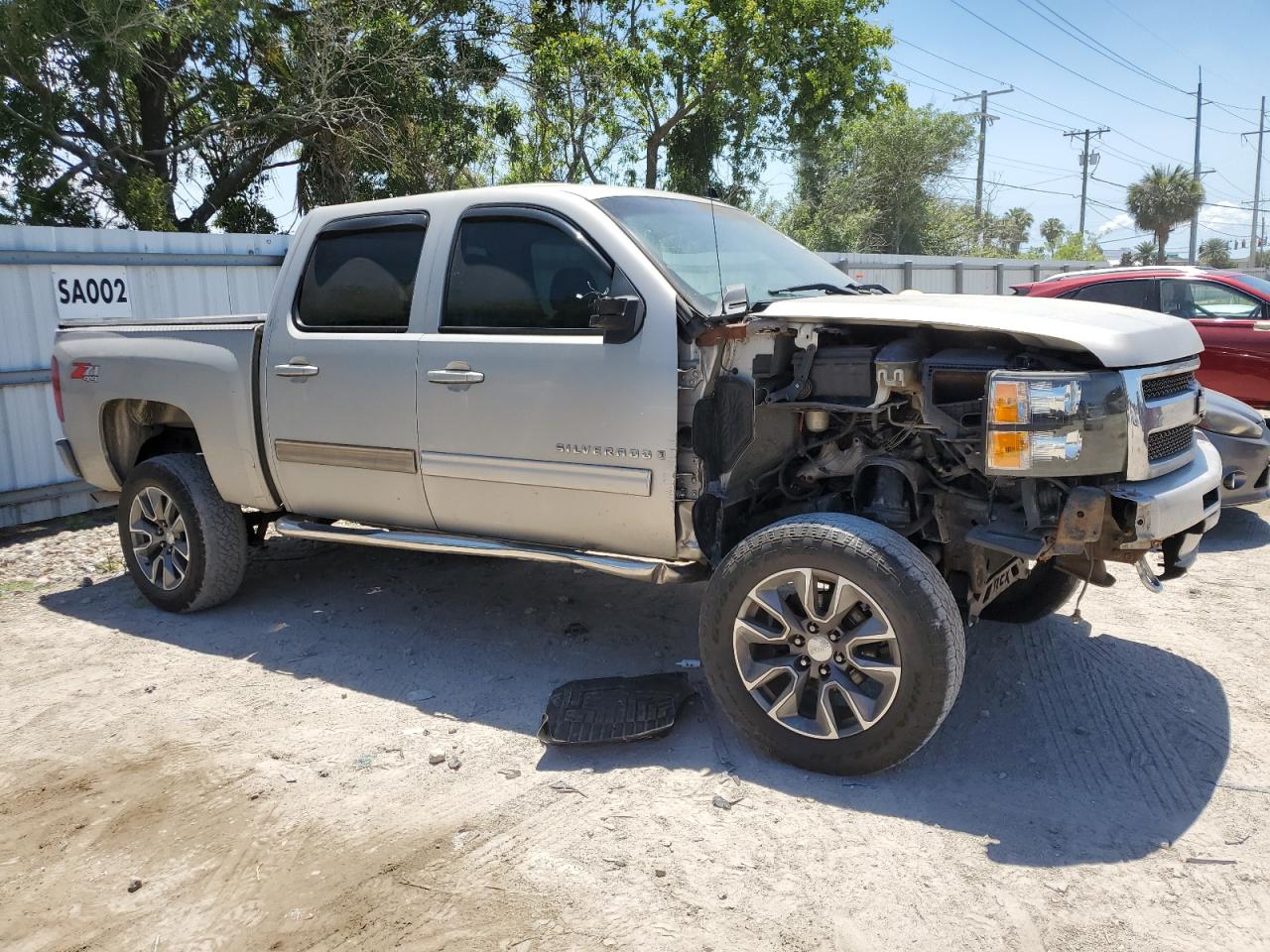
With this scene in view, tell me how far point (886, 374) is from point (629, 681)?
1.68m

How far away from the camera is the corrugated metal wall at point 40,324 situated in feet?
24.5

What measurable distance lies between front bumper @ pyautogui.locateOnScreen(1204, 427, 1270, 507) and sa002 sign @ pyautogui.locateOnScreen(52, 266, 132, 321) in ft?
25.9

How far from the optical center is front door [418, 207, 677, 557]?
12.8ft

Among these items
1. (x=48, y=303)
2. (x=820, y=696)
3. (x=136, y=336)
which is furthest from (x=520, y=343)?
(x=48, y=303)

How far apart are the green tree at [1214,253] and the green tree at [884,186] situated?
1758 inches

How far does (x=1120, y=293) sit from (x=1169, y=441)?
7.08 m

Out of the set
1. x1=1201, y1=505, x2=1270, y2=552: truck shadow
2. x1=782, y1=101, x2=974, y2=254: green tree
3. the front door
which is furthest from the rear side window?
x1=782, y1=101, x2=974, y2=254: green tree

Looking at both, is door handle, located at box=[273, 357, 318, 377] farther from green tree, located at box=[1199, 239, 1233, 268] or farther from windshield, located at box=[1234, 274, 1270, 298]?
green tree, located at box=[1199, 239, 1233, 268]

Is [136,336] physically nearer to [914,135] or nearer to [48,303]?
[48,303]

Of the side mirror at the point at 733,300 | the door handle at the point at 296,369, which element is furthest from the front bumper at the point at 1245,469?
the door handle at the point at 296,369

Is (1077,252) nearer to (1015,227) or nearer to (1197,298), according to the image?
(1015,227)

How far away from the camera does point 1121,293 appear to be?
9.88 m

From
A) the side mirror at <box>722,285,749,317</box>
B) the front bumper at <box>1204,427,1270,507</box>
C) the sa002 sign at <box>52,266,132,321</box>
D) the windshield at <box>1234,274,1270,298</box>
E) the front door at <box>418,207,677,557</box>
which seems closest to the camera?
the side mirror at <box>722,285,749,317</box>

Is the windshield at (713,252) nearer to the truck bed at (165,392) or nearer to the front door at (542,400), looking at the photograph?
the front door at (542,400)
